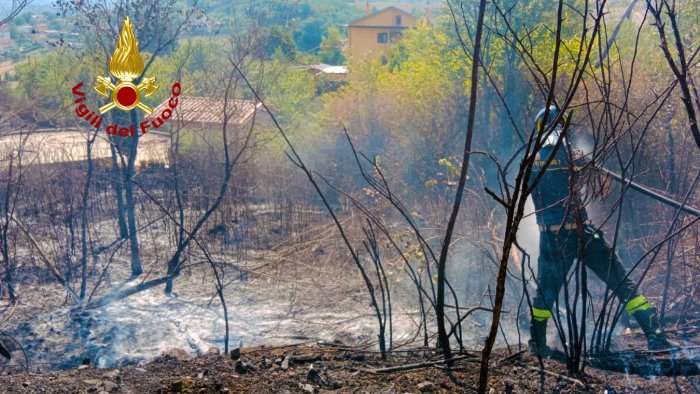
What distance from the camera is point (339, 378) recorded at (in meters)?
3.83

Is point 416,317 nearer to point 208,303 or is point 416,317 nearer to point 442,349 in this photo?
point 208,303

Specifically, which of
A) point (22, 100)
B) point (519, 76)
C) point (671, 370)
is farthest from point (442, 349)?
point (22, 100)

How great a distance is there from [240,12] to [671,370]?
10522mm

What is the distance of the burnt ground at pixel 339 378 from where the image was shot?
12.0 feet

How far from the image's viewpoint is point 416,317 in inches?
278

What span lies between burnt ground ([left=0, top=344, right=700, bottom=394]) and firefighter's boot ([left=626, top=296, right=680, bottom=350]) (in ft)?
2.54

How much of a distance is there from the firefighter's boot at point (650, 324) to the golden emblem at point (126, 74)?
597 cm

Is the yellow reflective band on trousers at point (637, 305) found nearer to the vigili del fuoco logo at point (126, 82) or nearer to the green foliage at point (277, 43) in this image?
the vigili del fuoco logo at point (126, 82)

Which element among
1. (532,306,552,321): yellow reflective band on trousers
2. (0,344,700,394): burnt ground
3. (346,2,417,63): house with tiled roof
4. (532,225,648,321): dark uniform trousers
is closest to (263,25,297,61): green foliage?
(532,225,648,321): dark uniform trousers

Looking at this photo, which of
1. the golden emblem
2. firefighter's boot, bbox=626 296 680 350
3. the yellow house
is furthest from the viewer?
the yellow house

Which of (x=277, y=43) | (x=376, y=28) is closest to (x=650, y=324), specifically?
(x=277, y=43)

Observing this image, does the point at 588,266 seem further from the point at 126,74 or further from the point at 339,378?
the point at 126,74

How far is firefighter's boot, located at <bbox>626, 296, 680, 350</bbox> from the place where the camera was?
15.4ft

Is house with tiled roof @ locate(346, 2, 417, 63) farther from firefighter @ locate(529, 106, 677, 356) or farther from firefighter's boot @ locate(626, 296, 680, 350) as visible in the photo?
firefighter's boot @ locate(626, 296, 680, 350)
